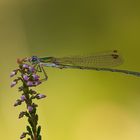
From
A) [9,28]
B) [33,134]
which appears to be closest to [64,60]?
[9,28]

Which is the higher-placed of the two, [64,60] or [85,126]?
[64,60]

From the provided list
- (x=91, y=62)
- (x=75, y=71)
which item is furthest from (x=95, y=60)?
(x=75, y=71)

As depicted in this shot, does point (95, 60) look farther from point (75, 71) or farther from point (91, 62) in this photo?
point (75, 71)

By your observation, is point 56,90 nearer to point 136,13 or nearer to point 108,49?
point 108,49
